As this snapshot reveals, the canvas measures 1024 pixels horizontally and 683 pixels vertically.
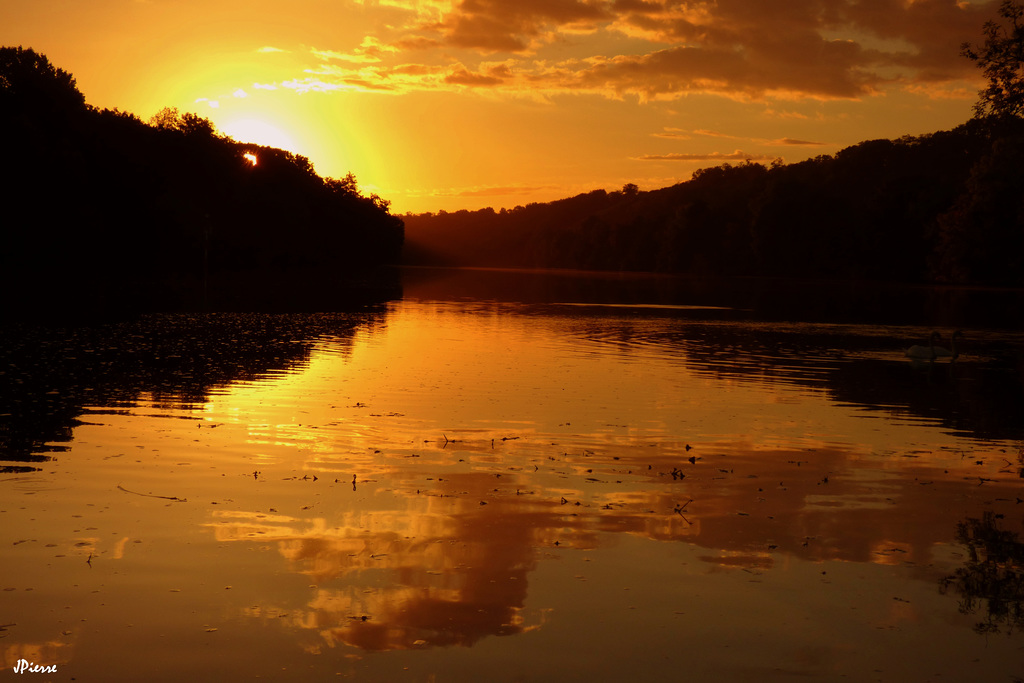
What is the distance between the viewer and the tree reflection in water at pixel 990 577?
876 centimetres

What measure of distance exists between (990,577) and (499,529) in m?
5.28

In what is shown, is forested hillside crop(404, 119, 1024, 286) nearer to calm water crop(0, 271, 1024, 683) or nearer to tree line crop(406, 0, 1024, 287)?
tree line crop(406, 0, 1024, 287)

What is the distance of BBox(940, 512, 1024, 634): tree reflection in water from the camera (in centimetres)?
876

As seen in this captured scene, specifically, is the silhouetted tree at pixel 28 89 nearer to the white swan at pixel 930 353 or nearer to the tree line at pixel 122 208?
the tree line at pixel 122 208

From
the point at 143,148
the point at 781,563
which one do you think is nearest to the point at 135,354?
the point at 781,563

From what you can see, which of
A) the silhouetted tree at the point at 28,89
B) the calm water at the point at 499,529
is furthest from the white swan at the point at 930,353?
the silhouetted tree at the point at 28,89

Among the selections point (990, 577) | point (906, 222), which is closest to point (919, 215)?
point (906, 222)

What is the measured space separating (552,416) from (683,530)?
28.1 feet

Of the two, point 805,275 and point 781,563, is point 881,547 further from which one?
point 805,275

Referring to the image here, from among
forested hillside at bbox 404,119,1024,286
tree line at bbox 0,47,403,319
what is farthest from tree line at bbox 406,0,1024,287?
tree line at bbox 0,47,403,319

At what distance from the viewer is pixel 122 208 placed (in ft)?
303

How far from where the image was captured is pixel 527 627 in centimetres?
828

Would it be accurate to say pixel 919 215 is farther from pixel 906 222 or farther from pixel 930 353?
pixel 930 353

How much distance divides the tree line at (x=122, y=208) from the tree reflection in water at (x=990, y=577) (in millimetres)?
41701
